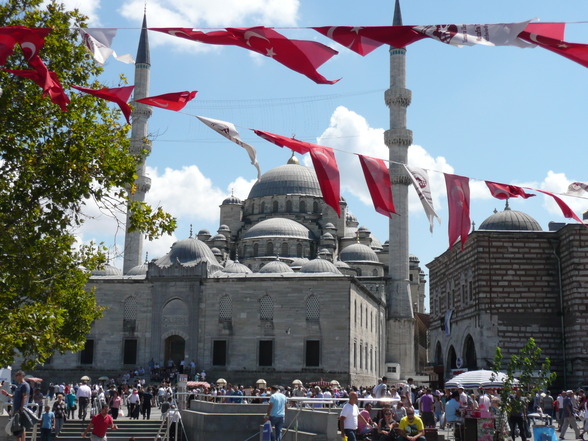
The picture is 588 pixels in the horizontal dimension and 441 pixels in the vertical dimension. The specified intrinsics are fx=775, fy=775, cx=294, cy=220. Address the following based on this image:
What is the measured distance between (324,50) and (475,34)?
4.83 ft

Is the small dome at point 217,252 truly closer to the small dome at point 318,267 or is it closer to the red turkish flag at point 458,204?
the small dome at point 318,267

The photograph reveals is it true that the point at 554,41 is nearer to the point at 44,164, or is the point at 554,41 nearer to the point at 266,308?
the point at 44,164

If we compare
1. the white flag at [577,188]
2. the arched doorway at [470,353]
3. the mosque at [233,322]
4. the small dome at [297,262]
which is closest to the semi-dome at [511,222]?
the arched doorway at [470,353]

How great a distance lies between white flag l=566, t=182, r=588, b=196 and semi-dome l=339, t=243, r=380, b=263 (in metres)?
45.0

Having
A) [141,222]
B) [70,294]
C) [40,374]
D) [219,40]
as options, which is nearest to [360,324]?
[40,374]

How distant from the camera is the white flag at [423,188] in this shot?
381 inches

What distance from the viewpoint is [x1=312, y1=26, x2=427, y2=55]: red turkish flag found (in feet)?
24.0

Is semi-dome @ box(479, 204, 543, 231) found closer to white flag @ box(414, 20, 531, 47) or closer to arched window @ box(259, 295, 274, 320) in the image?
arched window @ box(259, 295, 274, 320)

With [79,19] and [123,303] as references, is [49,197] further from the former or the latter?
[123,303]

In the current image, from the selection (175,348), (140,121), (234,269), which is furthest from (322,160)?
(140,121)

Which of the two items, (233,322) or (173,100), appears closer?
(173,100)

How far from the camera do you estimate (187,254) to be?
4059 cm

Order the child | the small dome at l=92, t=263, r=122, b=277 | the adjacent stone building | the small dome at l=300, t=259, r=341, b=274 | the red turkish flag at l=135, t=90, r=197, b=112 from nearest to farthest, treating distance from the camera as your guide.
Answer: the red turkish flag at l=135, t=90, r=197, b=112
the child
the adjacent stone building
the small dome at l=300, t=259, r=341, b=274
the small dome at l=92, t=263, r=122, b=277

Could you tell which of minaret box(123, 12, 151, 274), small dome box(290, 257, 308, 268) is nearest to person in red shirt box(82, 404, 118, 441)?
minaret box(123, 12, 151, 274)
